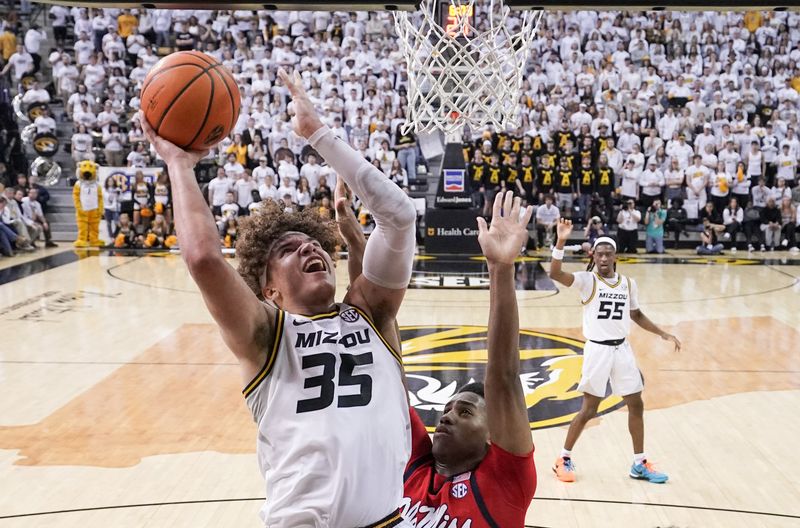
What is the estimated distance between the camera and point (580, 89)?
18344mm

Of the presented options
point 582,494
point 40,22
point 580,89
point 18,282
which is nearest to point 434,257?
point 580,89

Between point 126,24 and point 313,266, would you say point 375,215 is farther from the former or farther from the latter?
point 126,24

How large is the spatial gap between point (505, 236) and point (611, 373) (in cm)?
387

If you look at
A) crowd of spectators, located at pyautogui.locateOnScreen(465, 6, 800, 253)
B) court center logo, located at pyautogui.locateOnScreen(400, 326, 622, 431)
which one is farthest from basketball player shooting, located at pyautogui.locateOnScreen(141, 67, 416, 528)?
crowd of spectators, located at pyautogui.locateOnScreen(465, 6, 800, 253)

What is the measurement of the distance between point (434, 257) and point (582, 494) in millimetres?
10279

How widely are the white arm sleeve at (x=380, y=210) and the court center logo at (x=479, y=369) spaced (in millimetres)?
4107

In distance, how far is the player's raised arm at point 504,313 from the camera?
2.31 m

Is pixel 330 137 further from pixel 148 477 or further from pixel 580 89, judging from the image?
pixel 580 89

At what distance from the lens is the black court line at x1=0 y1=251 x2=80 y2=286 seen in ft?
44.0

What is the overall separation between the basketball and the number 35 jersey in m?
0.57

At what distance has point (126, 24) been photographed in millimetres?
20078

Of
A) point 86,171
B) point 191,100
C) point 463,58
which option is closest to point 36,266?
point 86,171

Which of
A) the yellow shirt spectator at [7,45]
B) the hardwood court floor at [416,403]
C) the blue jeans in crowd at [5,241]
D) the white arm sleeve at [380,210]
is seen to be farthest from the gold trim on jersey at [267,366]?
the yellow shirt spectator at [7,45]

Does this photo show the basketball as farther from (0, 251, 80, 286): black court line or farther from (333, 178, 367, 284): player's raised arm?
(0, 251, 80, 286): black court line
